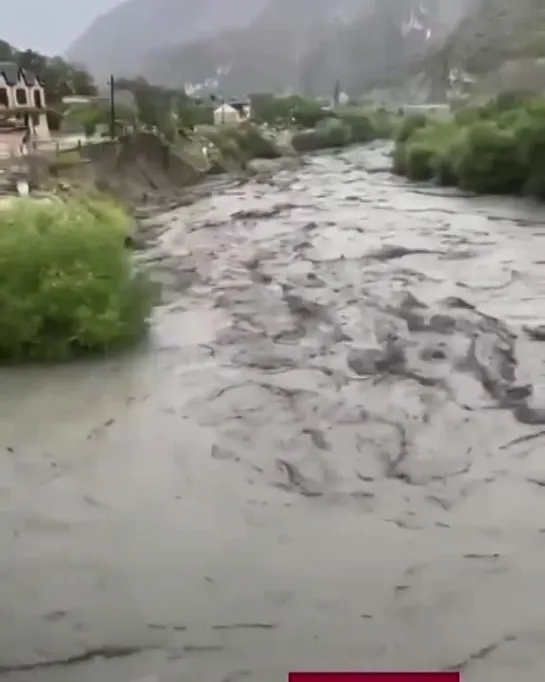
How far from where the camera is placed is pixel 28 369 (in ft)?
3.47

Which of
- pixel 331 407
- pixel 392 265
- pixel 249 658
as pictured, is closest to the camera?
pixel 249 658

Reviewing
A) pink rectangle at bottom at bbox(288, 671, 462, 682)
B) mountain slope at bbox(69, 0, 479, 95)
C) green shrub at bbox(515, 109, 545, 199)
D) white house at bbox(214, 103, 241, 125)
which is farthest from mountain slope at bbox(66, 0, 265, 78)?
pink rectangle at bottom at bbox(288, 671, 462, 682)

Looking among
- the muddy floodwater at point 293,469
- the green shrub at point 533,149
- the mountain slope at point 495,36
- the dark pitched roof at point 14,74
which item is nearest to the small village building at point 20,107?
the dark pitched roof at point 14,74

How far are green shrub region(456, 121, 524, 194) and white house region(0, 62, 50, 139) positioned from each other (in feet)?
2.10

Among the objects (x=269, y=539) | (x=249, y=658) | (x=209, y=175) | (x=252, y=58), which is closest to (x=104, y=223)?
(x=209, y=175)

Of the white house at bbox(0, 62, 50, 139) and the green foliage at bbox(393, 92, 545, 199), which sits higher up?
the white house at bbox(0, 62, 50, 139)

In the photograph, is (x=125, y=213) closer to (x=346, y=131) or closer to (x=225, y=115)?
(x=225, y=115)

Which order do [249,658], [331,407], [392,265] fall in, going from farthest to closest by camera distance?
[392,265] → [331,407] → [249,658]

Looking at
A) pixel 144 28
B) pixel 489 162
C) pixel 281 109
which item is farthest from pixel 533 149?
pixel 144 28

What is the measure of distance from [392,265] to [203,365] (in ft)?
1.06

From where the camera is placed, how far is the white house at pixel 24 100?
1110mm

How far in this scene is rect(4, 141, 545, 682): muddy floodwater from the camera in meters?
0.89

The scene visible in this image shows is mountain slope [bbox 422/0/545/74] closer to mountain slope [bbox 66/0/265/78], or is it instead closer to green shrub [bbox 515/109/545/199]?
green shrub [bbox 515/109/545/199]

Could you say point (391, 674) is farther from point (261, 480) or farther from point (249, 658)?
point (261, 480)
